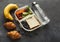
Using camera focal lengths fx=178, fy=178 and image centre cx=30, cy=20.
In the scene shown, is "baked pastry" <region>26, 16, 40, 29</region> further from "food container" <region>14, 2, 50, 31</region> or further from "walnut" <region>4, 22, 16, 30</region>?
"walnut" <region>4, 22, 16, 30</region>

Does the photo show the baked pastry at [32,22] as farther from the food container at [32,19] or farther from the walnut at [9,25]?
the walnut at [9,25]

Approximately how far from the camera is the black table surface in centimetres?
108

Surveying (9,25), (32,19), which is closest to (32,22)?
(32,19)

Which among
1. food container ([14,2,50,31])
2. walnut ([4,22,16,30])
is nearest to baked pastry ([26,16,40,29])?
food container ([14,2,50,31])

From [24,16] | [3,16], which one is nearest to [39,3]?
[24,16]

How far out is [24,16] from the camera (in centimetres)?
114

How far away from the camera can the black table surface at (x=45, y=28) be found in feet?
3.56

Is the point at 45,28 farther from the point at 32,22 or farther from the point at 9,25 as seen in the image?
the point at 9,25

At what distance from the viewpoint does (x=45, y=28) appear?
3.70ft

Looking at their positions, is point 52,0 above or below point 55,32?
above

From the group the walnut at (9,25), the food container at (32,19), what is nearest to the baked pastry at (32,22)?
the food container at (32,19)

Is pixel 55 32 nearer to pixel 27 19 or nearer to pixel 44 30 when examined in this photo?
pixel 44 30

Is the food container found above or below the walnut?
below

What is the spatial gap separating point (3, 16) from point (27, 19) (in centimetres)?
16
